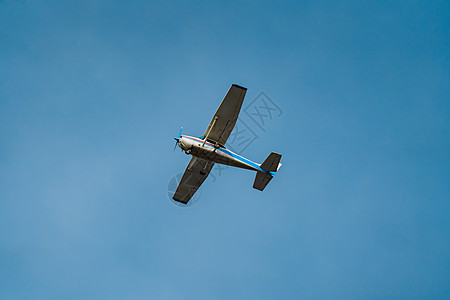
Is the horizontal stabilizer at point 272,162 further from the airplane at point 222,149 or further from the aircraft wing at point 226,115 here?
the aircraft wing at point 226,115

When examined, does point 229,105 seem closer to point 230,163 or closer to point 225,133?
point 225,133

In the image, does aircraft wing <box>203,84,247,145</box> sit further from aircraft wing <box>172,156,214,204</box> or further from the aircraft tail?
the aircraft tail

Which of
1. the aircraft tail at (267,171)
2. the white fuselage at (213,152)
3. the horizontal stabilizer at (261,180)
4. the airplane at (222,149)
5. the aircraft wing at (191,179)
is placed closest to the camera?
the airplane at (222,149)

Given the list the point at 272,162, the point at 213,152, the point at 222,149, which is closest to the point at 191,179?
the point at 213,152

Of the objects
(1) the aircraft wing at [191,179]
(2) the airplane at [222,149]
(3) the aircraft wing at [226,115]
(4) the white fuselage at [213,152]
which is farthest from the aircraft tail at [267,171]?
(1) the aircraft wing at [191,179]

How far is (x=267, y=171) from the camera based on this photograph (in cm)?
2516

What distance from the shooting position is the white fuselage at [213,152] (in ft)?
77.5

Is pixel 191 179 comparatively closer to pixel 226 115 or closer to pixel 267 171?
pixel 267 171

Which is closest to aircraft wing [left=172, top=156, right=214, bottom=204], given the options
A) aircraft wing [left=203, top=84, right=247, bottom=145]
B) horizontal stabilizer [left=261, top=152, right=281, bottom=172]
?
aircraft wing [left=203, top=84, right=247, bottom=145]

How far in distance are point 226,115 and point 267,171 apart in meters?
5.64

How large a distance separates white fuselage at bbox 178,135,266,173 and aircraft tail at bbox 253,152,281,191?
0.35 meters

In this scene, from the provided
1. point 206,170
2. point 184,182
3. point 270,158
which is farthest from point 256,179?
point 184,182

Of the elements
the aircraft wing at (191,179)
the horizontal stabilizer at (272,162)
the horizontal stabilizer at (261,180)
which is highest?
the horizontal stabilizer at (272,162)

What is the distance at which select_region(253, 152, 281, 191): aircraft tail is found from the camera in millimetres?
24516
